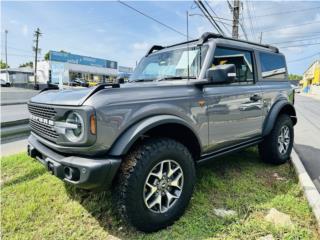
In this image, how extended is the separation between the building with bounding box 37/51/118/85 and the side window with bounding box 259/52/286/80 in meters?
38.3

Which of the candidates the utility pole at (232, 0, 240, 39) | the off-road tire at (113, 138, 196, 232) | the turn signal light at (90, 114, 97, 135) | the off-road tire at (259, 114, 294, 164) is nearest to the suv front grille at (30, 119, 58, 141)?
the turn signal light at (90, 114, 97, 135)

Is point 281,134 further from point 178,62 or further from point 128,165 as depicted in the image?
point 128,165

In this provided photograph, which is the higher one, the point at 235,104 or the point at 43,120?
the point at 235,104

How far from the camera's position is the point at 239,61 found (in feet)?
12.8

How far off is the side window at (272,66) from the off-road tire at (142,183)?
245 cm

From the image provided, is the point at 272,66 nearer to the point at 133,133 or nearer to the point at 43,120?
the point at 133,133

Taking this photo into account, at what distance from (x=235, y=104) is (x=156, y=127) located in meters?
1.39

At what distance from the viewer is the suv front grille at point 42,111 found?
2.61 metres

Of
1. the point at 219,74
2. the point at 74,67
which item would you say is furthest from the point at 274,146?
the point at 74,67

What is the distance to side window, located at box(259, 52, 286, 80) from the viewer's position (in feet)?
14.4

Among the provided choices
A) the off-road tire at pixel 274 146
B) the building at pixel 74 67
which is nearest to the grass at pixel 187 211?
the off-road tire at pixel 274 146

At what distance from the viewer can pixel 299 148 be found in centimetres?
610

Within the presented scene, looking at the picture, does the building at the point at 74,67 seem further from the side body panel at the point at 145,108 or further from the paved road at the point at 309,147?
the side body panel at the point at 145,108

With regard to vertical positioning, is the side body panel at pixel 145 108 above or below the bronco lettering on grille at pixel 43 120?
above
